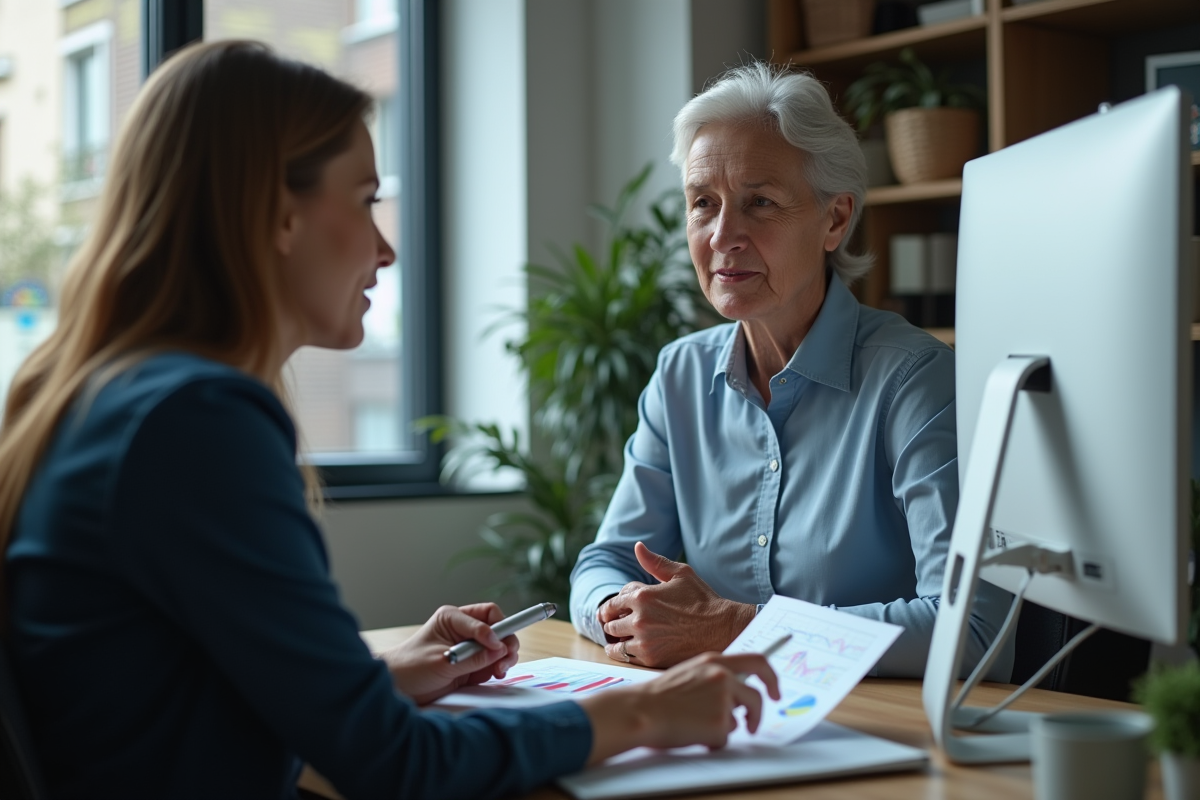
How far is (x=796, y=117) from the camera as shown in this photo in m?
1.77

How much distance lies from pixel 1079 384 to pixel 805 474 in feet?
2.41

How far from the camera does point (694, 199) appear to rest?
1.90 m

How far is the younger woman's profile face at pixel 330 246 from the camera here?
106cm

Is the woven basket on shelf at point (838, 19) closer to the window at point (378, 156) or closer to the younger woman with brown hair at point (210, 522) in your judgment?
→ the window at point (378, 156)

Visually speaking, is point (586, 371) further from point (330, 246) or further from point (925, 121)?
point (330, 246)

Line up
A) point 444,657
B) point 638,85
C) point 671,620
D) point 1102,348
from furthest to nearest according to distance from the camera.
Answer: point 638,85
point 671,620
point 444,657
point 1102,348

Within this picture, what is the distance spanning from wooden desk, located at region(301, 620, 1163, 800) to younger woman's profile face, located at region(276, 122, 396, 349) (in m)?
0.42

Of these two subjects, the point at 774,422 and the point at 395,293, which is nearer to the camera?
the point at 774,422

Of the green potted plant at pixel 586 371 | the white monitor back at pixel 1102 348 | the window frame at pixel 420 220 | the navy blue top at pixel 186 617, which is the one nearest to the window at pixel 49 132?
the window frame at pixel 420 220

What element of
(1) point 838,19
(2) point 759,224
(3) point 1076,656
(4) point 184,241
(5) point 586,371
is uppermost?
(1) point 838,19

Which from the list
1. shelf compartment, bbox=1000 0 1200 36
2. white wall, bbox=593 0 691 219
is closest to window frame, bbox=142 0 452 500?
white wall, bbox=593 0 691 219

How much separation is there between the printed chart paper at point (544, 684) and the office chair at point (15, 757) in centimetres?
46

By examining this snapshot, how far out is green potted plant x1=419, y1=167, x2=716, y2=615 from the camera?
3.16 meters

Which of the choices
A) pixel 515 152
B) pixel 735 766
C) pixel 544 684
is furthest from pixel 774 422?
pixel 515 152
